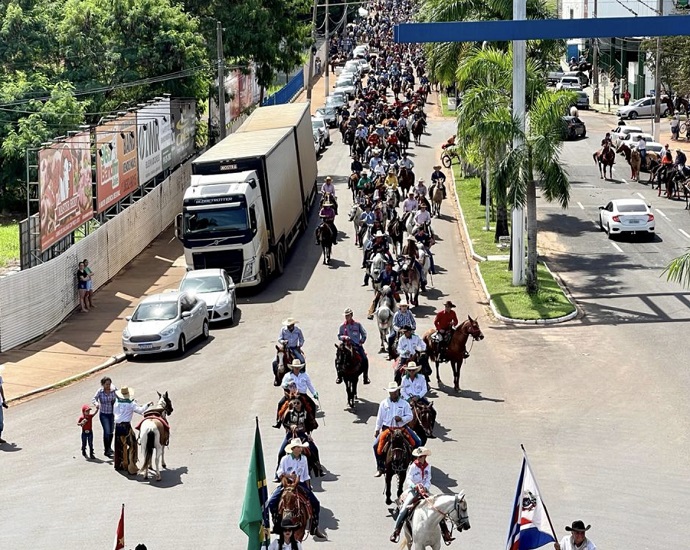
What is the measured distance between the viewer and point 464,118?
134 feet

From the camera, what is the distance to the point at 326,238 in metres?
41.9

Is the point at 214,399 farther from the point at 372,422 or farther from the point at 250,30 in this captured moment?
the point at 250,30

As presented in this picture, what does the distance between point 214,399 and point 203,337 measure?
21.8 feet

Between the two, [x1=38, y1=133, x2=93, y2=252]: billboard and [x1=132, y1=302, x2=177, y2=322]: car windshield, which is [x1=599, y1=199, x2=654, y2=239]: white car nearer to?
[x1=38, y1=133, x2=93, y2=252]: billboard

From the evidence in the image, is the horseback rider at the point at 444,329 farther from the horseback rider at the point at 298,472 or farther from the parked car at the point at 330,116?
the parked car at the point at 330,116

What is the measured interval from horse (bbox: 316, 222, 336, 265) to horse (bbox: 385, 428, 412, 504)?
22242mm

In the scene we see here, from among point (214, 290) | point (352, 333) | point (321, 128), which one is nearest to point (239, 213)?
point (214, 290)

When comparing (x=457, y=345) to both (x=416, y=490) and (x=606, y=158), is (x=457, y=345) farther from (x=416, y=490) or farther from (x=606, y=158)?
(x=606, y=158)

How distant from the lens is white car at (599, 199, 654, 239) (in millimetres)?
45094

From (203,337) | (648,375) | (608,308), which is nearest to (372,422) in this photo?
(648,375)

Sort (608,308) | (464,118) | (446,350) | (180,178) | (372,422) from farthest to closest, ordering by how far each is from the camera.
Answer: (180,178) < (464,118) < (608,308) < (446,350) < (372,422)

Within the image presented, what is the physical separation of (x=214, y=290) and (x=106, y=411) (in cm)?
1247

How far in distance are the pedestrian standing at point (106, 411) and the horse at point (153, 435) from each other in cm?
173

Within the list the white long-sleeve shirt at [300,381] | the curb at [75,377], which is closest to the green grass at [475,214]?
the curb at [75,377]
